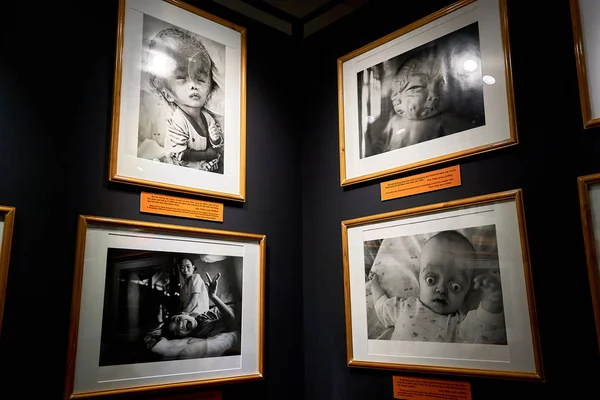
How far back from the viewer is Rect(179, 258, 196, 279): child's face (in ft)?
8.87

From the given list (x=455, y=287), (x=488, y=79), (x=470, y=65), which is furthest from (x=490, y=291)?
(x=470, y=65)

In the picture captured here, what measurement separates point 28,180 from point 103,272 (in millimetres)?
527

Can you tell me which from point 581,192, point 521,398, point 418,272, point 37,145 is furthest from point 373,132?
point 37,145

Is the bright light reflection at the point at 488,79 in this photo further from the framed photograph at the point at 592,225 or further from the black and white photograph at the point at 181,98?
the black and white photograph at the point at 181,98

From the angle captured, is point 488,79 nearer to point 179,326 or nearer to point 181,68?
point 181,68

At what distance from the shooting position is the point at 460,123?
8.57ft

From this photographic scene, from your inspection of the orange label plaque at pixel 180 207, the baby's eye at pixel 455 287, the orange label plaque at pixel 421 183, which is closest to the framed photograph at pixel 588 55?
the orange label plaque at pixel 421 183

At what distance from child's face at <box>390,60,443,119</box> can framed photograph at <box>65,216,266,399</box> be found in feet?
3.57

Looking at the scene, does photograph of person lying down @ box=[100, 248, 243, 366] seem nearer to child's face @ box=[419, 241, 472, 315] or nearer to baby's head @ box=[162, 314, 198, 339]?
baby's head @ box=[162, 314, 198, 339]

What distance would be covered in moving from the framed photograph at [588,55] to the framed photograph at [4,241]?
245 centimetres

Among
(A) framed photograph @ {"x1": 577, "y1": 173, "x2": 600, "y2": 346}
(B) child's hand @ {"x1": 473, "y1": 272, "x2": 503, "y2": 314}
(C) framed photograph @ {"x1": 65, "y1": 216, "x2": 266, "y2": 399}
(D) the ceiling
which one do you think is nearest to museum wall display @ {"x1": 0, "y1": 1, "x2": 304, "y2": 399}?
(C) framed photograph @ {"x1": 65, "y1": 216, "x2": 266, "y2": 399}

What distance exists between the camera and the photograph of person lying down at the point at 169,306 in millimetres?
2451

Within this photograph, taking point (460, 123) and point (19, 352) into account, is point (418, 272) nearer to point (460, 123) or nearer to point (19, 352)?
point (460, 123)

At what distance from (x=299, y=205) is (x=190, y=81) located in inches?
39.4
